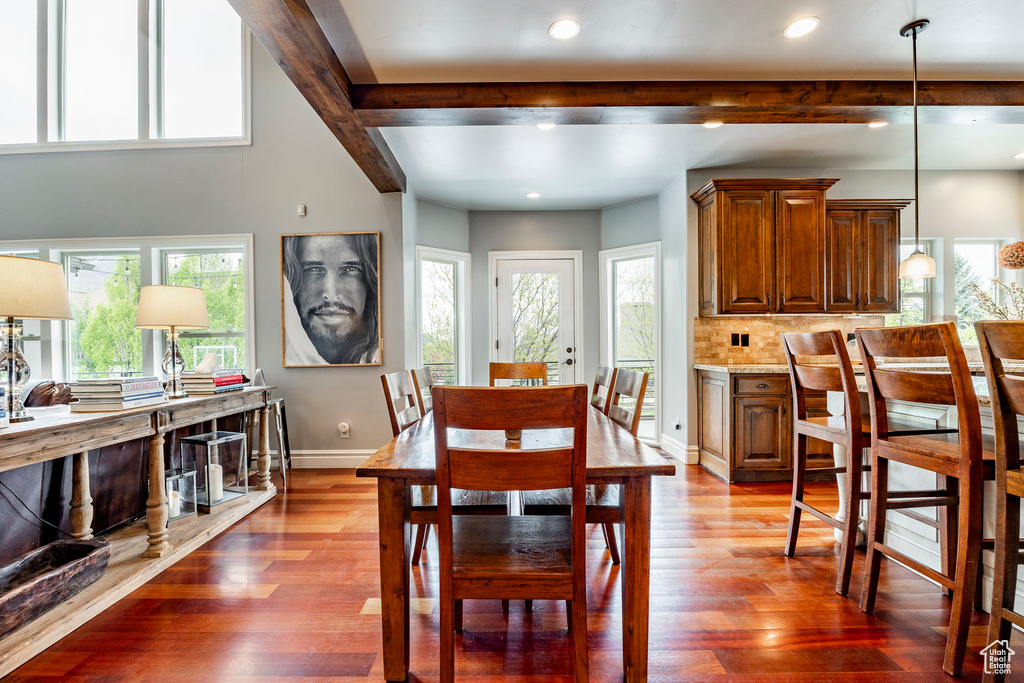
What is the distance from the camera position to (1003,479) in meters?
1.38

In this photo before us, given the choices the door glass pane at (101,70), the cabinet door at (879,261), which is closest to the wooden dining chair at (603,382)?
the cabinet door at (879,261)

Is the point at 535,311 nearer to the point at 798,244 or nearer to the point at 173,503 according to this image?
the point at 798,244

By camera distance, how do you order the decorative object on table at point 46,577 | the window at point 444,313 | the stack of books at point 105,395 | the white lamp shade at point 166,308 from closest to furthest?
the decorative object on table at point 46,577 → the stack of books at point 105,395 → the white lamp shade at point 166,308 → the window at point 444,313

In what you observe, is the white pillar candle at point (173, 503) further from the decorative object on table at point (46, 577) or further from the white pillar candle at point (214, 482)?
the decorative object on table at point (46, 577)

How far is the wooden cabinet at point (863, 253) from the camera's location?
13.2ft

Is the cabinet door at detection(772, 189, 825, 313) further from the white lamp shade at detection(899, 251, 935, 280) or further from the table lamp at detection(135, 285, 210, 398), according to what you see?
the table lamp at detection(135, 285, 210, 398)

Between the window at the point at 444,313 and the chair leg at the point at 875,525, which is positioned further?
the window at the point at 444,313

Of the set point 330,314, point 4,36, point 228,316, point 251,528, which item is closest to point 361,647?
point 251,528

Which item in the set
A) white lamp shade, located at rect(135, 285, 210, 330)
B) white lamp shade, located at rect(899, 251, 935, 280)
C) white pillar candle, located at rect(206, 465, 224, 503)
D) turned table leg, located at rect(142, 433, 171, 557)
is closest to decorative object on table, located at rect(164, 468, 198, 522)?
white pillar candle, located at rect(206, 465, 224, 503)

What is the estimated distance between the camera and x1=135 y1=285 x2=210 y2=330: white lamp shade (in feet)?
9.53

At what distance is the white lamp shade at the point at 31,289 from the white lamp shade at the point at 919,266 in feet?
13.2

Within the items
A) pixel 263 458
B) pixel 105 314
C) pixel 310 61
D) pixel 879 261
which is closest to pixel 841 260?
pixel 879 261

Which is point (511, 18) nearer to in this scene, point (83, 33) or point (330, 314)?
point (330, 314)

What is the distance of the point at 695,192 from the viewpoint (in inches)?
164
